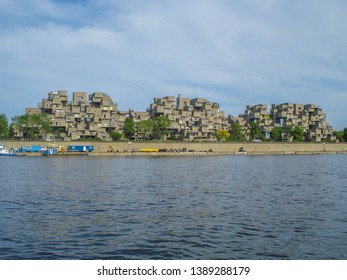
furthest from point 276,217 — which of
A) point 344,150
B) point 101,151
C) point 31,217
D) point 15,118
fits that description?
point 344,150

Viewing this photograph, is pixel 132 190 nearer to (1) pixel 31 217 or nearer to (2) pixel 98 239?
(1) pixel 31 217

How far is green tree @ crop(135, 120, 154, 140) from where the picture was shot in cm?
14775

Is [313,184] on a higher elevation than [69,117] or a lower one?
lower

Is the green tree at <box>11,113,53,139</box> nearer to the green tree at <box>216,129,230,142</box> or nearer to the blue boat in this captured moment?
the blue boat

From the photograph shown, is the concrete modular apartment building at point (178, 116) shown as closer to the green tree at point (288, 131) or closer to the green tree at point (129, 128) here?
the green tree at point (129, 128)

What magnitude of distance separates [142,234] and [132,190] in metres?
15.8

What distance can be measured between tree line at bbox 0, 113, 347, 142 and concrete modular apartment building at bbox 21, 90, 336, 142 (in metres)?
3.91

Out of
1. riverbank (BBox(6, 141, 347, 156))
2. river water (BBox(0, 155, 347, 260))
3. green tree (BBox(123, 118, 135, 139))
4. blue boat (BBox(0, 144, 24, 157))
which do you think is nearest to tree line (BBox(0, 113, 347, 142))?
green tree (BBox(123, 118, 135, 139))

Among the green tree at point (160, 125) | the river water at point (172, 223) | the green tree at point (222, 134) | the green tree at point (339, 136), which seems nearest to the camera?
the river water at point (172, 223)

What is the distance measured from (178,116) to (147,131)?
2369 cm

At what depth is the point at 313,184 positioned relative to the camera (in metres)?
39.4

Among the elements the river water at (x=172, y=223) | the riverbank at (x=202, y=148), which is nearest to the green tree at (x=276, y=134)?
the riverbank at (x=202, y=148)

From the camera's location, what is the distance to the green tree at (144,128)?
148 meters
